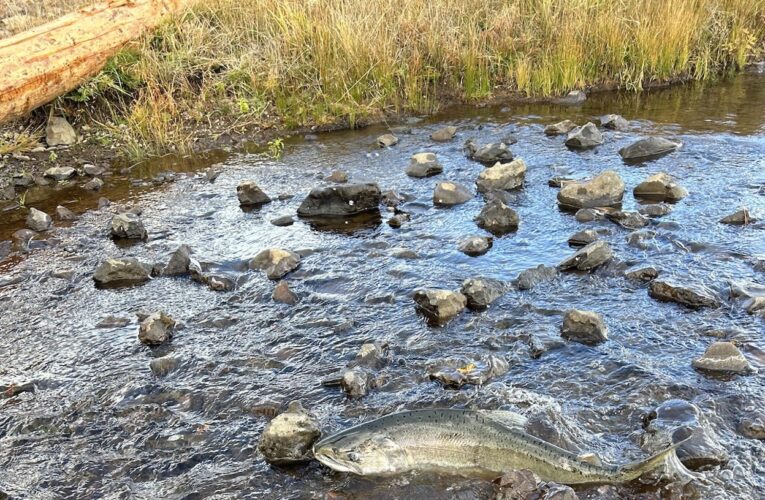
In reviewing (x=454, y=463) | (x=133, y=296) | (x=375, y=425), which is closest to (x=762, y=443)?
(x=454, y=463)

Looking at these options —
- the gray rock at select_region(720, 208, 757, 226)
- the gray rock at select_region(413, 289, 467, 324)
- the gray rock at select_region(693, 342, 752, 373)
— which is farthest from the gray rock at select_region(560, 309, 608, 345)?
the gray rock at select_region(720, 208, 757, 226)

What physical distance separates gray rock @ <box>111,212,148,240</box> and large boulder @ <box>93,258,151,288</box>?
869mm

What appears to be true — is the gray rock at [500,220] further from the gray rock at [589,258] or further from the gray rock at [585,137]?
the gray rock at [585,137]

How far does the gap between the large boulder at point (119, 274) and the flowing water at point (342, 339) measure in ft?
0.44

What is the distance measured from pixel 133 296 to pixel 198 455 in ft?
7.45

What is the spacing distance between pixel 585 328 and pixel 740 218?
2481mm

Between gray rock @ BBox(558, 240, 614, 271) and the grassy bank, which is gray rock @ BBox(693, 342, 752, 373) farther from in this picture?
the grassy bank

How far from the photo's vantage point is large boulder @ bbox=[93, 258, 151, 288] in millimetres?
5801

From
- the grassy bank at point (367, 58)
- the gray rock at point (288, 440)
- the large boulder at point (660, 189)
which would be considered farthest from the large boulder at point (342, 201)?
the gray rock at point (288, 440)

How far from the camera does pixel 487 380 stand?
416cm

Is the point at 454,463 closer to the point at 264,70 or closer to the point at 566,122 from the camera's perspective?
the point at 566,122

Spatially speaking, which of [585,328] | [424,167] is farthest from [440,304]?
[424,167]

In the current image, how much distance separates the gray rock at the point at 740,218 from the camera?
5.92 metres

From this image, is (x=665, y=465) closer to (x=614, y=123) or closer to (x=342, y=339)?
(x=342, y=339)
